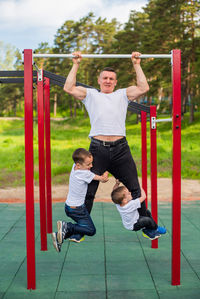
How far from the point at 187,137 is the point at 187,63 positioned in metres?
6.34

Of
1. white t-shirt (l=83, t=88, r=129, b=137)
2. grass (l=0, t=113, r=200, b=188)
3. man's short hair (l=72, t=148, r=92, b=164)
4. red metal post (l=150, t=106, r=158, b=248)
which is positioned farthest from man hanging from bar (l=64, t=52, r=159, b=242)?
grass (l=0, t=113, r=200, b=188)

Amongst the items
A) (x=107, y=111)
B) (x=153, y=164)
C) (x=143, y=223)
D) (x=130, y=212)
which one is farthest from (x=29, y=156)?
(x=153, y=164)

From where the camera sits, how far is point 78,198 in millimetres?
3707

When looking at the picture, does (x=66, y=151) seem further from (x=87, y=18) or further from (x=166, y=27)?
(x=87, y=18)

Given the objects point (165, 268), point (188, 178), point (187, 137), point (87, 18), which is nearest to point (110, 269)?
point (165, 268)

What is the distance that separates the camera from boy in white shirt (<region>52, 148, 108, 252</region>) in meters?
3.58

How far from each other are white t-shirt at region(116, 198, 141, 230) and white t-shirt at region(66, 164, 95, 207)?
0.39 m

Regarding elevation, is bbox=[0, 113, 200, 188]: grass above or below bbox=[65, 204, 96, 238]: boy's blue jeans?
below

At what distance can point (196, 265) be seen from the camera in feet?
14.5

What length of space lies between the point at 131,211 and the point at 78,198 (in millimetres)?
539

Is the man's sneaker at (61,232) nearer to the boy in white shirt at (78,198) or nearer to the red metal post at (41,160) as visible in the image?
the boy in white shirt at (78,198)

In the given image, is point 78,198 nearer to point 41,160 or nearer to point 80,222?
point 80,222

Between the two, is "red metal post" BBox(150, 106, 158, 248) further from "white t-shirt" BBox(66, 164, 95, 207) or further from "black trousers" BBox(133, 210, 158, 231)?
"white t-shirt" BBox(66, 164, 95, 207)

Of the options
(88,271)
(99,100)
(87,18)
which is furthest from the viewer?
(87,18)
